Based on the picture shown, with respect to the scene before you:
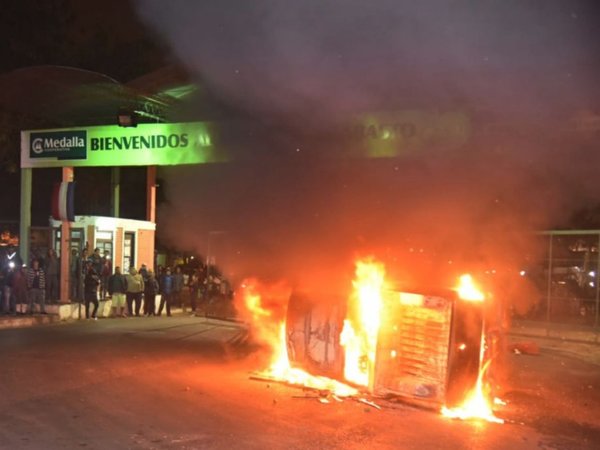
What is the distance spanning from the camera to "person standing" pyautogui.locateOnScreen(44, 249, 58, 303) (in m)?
12.6

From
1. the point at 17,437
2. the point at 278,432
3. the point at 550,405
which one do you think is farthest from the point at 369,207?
the point at 17,437

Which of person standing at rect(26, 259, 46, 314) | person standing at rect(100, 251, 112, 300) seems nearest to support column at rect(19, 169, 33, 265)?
person standing at rect(26, 259, 46, 314)

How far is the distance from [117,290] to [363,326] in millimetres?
7853

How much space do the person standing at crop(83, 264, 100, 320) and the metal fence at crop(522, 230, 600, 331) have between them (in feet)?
26.6

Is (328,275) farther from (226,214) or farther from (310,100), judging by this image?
(310,100)

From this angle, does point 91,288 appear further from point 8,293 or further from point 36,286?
point 8,293

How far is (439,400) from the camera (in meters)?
5.77

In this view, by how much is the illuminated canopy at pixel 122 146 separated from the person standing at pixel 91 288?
208 centimetres

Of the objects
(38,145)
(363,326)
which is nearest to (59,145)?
(38,145)

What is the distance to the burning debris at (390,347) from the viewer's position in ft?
18.7

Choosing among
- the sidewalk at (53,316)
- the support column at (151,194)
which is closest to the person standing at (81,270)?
the sidewalk at (53,316)

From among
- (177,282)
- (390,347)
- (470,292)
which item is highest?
(470,292)

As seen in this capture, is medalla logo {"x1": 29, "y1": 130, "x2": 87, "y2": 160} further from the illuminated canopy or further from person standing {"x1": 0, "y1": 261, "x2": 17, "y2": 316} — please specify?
person standing {"x1": 0, "y1": 261, "x2": 17, "y2": 316}

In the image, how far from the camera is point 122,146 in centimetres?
1141
